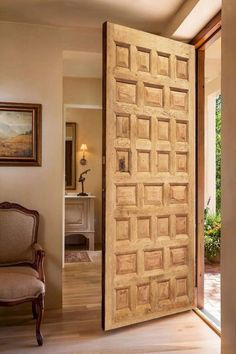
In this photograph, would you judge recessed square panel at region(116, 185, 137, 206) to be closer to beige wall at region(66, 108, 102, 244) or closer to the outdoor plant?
the outdoor plant

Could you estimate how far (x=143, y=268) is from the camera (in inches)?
115

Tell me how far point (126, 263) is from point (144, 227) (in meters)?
0.33

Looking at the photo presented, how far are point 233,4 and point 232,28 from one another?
0.44 feet

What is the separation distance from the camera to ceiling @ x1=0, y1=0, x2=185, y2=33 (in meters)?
2.93

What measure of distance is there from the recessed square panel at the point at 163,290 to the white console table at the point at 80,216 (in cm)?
322

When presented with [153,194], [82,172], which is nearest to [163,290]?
[153,194]

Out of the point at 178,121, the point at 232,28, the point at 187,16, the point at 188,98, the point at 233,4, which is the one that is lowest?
the point at 178,121

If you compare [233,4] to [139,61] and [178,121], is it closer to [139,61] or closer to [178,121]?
[139,61]

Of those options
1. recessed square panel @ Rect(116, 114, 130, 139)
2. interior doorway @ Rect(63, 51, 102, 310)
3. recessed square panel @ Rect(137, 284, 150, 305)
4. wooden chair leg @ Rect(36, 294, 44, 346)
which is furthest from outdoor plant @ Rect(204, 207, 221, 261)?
wooden chair leg @ Rect(36, 294, 44, 346)

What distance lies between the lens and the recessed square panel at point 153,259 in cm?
295

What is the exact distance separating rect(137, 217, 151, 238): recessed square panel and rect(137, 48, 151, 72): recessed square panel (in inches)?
48.9

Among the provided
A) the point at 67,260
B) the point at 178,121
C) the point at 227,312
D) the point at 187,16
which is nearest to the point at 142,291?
the point at 227,312

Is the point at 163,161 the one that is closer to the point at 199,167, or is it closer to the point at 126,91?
the point at 199,167

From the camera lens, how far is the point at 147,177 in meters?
2.94
